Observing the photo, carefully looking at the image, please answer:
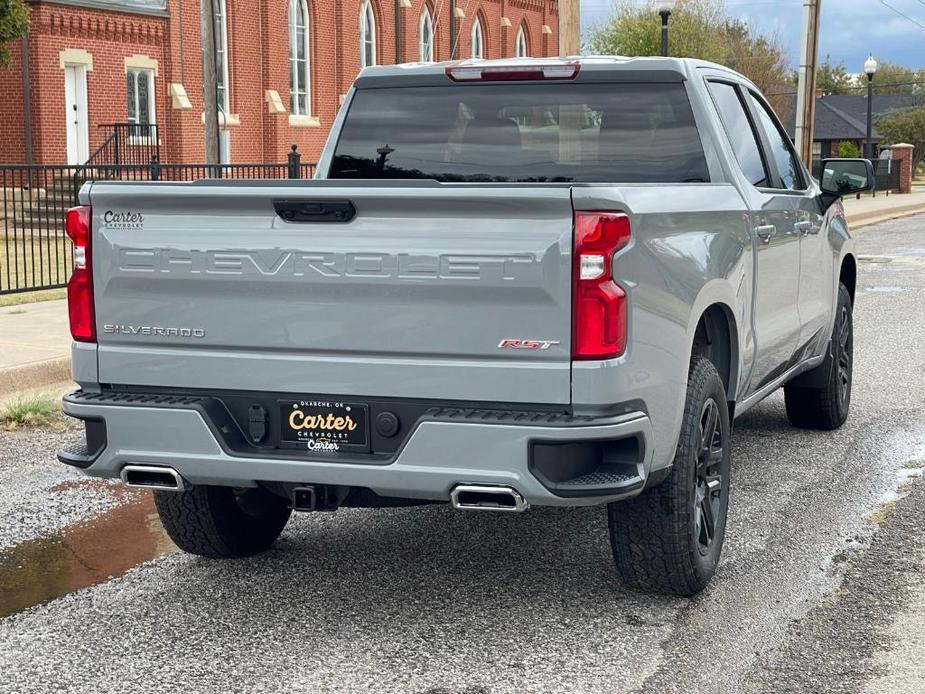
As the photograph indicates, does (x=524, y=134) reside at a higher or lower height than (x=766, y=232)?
higher

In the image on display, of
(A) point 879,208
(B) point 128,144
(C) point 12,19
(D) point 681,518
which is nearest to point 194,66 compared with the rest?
(B) point 128,144

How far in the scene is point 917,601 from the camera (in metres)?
5.21

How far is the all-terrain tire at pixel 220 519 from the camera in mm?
5492

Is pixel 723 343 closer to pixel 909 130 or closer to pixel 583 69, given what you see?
pixel 583 69

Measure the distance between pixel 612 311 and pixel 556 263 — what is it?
240mm

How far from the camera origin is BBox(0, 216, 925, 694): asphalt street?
176 inches

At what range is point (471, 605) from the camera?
5.16m

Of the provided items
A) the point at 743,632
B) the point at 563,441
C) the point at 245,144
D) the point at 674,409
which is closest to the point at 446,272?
the point at 563,441

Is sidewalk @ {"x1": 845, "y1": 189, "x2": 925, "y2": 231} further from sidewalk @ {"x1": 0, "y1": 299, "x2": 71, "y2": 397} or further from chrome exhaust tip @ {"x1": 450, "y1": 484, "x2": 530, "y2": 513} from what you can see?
chrome exhaust tip @ {"x1": 450, "y1": 484, "x2": 530, "y2": 513}

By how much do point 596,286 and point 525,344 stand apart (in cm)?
29

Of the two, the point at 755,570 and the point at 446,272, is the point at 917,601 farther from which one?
the point at 446,272

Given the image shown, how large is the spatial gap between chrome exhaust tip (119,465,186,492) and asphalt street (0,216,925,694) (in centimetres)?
53

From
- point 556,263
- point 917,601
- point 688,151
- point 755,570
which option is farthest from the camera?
point 688,151

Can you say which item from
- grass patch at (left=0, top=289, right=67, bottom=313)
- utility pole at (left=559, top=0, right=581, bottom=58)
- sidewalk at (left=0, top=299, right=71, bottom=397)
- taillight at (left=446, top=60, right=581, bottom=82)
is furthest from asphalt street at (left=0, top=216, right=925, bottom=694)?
utility pole at (left=559, top=0, right=581, bottom=58)
